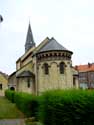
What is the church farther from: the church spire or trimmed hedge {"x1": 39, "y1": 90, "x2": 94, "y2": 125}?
trimmed hedge {"x1": 39, "y1": 90, "x2": 94, "y2": 125}

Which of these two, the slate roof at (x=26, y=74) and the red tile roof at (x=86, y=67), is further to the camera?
the red tile roof at (x=86, y=67)

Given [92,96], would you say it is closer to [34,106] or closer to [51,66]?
[34,106]

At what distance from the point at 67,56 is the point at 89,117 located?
36.1m

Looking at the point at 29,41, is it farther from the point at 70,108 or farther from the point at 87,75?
the point at 70,108

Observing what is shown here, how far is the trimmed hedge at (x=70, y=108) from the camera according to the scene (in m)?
10.9

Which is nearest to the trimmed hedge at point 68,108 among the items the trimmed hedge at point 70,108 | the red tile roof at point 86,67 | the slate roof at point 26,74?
the trimmed hedge at point 70,108

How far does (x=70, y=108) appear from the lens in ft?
38.5

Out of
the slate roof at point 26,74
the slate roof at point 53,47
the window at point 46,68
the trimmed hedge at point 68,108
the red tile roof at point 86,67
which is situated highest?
the red tile roof at point 86,67

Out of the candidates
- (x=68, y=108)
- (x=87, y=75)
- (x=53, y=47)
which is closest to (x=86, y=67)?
(x=87, y=75)

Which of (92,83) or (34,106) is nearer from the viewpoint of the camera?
(34,106)

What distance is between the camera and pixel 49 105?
45.1ft

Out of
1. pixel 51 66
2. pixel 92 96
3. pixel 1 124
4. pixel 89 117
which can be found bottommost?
pixel 1 124

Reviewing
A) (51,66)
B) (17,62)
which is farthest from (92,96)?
(17,62)

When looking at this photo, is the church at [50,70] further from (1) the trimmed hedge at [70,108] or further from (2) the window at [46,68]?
(1) the trimmed hedge at [70,108]
